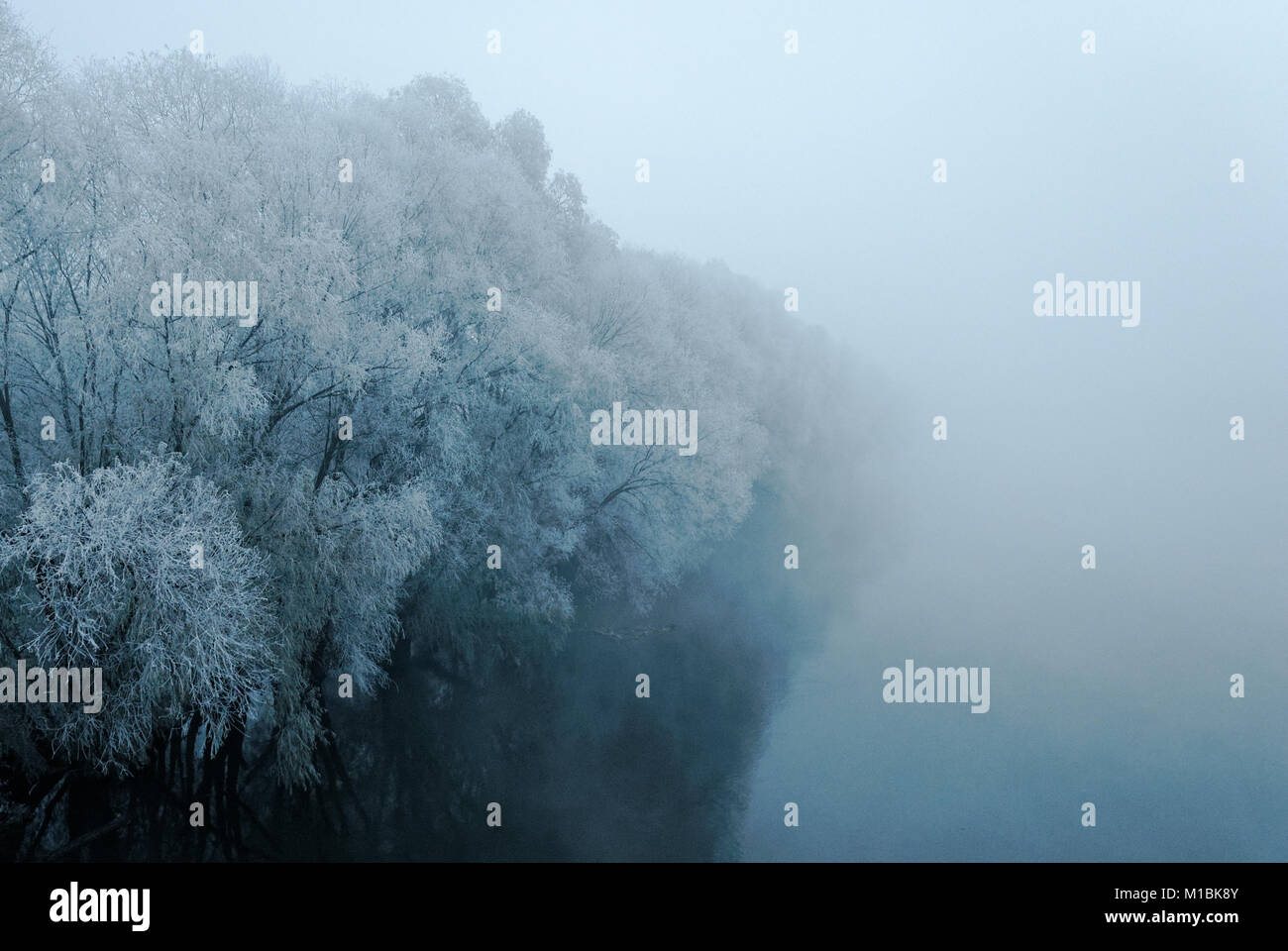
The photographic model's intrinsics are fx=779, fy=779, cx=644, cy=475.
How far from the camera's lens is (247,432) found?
524 inches

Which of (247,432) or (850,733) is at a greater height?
(247,432)

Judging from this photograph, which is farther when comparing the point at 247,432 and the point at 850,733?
the point at 850,733

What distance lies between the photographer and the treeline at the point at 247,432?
36.0 ft

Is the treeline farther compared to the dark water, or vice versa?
the dark water

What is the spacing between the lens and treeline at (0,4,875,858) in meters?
11.0

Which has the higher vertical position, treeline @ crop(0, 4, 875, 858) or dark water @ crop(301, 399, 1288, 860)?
treeline @ crop(0, 4, 875, 858)

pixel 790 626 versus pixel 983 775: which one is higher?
pixel 790 626

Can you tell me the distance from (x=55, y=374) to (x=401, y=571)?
6.31 m

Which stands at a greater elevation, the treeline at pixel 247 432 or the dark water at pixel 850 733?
the treeline at pixel 247 432

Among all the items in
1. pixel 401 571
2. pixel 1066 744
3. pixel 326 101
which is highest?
pixel 326 101
